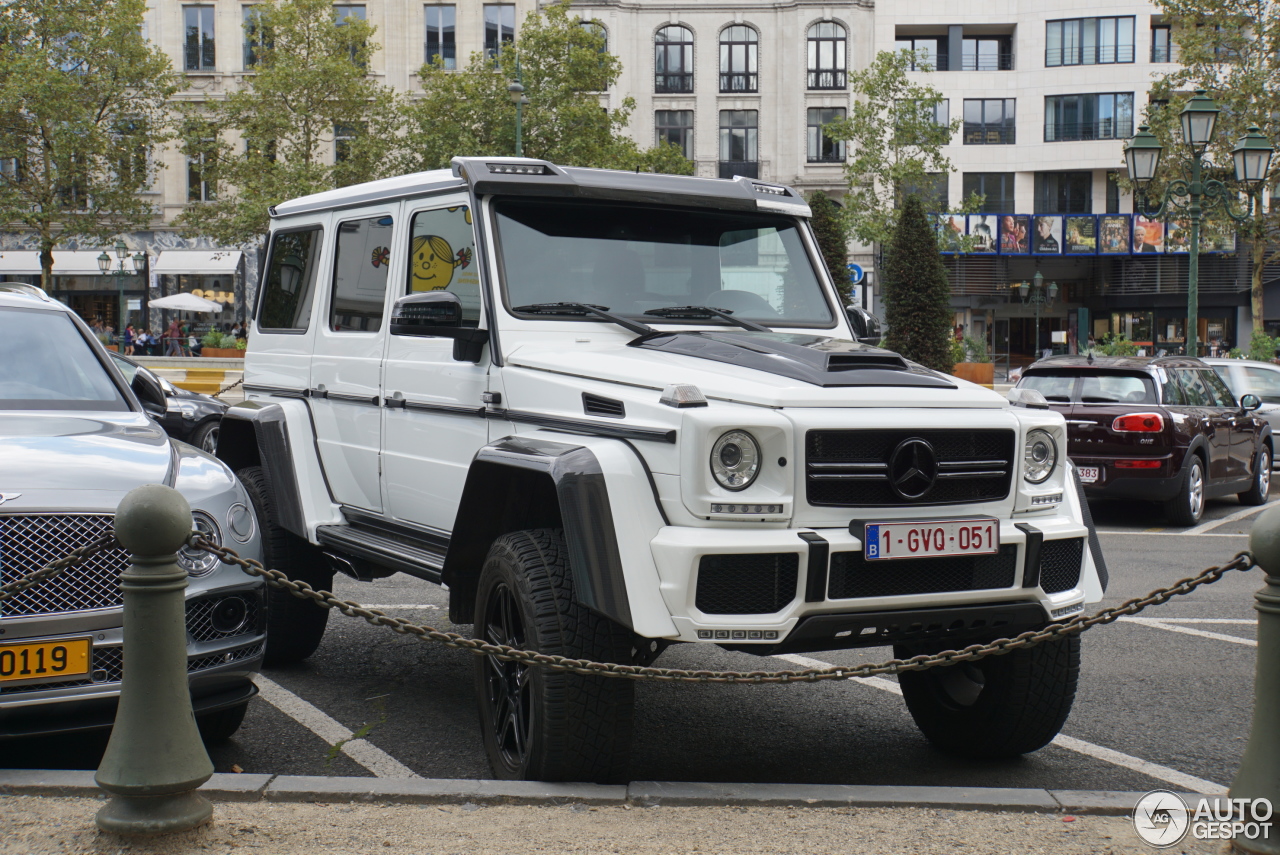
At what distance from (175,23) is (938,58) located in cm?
3345

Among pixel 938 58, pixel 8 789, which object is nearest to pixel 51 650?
pixel 8 789

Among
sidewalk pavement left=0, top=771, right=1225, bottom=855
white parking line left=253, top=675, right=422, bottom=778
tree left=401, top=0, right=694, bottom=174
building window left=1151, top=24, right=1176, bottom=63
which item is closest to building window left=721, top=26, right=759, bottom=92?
tree left=401, top=0, right=694, bottom=174

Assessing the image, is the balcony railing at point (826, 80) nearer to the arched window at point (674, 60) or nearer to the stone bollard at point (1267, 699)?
the arched window at point (674, 60)

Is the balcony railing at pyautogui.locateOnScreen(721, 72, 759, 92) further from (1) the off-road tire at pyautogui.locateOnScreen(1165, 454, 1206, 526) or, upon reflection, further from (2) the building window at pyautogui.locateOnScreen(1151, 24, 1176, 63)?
(1) the off-road tire at pyautogui.locateOnScreen(1165, 454, 1206, 526)

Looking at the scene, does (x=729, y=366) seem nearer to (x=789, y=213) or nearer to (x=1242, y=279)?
(x=789, y=213)

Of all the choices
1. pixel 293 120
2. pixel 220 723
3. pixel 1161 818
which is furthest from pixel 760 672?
pixel 293 120

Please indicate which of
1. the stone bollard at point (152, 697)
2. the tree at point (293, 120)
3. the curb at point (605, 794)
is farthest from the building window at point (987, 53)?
the stone bollard at point (152, 697)

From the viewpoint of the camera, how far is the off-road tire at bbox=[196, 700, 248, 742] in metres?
4.88

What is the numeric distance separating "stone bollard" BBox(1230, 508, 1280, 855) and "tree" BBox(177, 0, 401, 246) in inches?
1548

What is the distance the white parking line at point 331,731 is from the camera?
4.74 metres

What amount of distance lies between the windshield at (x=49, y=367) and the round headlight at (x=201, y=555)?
48.0 inches

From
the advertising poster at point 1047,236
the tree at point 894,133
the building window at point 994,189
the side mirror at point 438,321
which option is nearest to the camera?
the side mirror at point 438,321

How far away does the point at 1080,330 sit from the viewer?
196ft

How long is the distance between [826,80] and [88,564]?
54.4 metres
